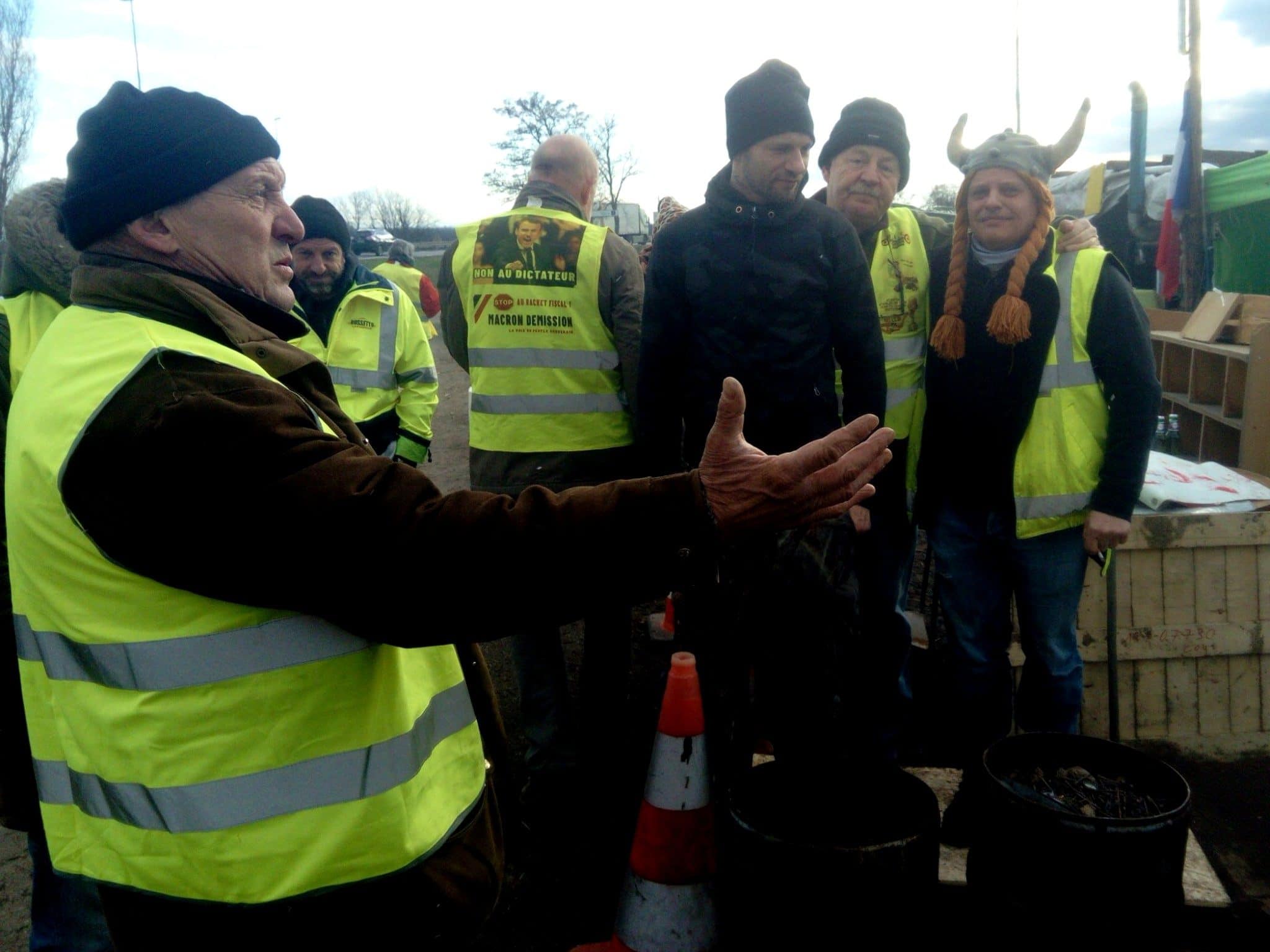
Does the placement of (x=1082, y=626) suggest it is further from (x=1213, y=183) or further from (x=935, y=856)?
(x=1213, y=183)

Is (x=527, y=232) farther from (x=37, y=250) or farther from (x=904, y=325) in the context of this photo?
(x=37, y=250)

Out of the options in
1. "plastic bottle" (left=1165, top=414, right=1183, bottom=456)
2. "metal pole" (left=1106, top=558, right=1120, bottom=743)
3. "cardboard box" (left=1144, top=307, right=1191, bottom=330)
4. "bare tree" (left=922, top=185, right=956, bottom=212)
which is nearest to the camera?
"metal pole" (left=1106, top=558, right=1120, bottom=743)

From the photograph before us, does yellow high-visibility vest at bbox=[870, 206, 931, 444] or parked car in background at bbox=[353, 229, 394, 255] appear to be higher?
parked car in background at bbox=[353, 229, 394, 255]

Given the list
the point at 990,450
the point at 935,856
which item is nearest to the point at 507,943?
the point at 935,856

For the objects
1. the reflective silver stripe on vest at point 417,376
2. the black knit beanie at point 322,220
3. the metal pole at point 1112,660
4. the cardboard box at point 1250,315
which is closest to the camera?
the metal pole at point 1112,660

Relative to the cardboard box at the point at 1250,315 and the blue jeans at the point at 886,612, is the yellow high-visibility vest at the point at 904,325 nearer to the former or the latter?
the blue jeans at the point at 886,612

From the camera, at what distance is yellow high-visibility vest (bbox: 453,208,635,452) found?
3.41 m

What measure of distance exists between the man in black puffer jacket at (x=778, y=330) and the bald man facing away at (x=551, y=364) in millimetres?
370

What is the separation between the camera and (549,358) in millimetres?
3439

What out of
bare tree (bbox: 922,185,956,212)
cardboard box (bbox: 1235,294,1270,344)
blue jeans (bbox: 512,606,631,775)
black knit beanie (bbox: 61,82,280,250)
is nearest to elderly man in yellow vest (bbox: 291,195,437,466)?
blue jeans (bbox: 512,606,631,775)

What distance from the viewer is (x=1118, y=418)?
9.40 ft

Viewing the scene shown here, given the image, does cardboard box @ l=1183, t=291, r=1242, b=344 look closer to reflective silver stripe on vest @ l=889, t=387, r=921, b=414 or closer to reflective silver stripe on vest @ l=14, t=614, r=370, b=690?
reflective silver stripe on vest @ l=889, t=387, r=921, b=414

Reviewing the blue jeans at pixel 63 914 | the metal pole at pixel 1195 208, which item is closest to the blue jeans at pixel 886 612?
the blue jeans at pixel 63 914

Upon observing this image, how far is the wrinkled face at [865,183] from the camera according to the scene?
338 cm
